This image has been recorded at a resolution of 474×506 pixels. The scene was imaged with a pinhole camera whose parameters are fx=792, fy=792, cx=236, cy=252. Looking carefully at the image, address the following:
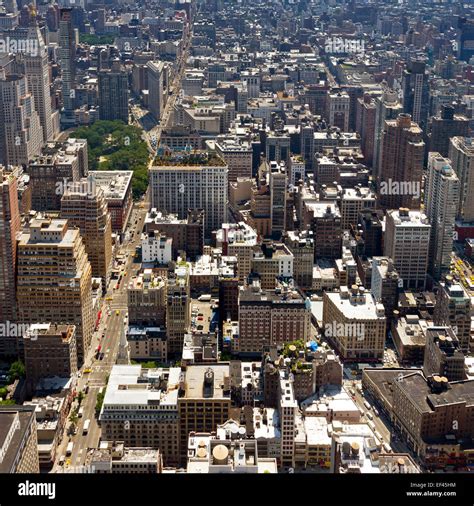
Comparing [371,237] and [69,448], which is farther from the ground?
[371,237]

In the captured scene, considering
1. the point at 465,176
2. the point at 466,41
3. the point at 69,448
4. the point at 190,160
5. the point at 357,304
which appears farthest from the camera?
the point at 466,41

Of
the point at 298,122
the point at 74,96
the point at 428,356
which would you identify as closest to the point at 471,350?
the point at 428,356

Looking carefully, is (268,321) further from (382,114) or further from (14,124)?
(14,124)

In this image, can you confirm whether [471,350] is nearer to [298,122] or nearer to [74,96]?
[298,122]

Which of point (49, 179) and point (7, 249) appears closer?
point (7, 249)

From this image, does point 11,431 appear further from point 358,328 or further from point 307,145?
point 307,145

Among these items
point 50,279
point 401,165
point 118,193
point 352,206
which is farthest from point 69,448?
point 401,165

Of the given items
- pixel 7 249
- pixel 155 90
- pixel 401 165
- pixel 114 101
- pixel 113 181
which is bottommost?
pixel 113 181

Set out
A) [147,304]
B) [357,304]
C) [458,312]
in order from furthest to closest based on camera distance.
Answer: [357,304], [147,304], [458,312]

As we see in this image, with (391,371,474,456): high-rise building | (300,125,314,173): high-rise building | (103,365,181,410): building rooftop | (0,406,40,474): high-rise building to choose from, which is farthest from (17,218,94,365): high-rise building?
(300,125,314,173): high-rise building
